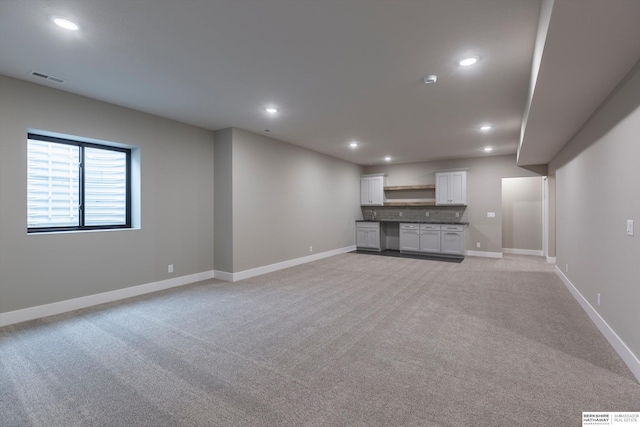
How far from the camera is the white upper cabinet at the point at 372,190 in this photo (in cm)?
881

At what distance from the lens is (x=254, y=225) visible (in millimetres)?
5434

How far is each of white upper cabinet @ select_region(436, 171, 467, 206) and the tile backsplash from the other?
371mm

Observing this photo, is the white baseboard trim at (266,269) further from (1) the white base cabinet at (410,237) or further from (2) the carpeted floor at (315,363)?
(1) the white base cabinet at (410,237)

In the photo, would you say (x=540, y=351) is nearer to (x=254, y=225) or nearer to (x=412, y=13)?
(x=412, y=13)

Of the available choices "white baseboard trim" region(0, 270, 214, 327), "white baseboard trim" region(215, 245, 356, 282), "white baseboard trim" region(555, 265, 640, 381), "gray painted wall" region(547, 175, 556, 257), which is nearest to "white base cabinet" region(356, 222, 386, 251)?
"white baseboard trim" region(215, 245, 356, 282)

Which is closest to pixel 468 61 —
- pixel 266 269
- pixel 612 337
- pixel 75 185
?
pixel 612 337

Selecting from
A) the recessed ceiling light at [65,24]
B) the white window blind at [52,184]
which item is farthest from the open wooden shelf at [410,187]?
the recessed ceiling light at [65,24]

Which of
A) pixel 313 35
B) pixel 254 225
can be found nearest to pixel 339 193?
pixel 254 225

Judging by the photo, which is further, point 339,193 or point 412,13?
point 339,193

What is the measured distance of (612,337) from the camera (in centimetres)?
265

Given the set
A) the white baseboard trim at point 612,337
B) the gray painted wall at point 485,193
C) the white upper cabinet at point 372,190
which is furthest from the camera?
the white upper cabinet at point 372,190

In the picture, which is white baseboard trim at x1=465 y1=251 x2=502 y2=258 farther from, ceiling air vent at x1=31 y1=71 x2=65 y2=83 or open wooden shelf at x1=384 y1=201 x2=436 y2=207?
ceiling air vent at x1=31 y1=71 x2=65 y2=83

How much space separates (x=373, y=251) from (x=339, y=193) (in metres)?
1.92

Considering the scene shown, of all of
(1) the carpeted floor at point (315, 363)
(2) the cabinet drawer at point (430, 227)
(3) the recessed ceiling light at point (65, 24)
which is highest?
(3) the recessed ceiling light at point (65, 24)
